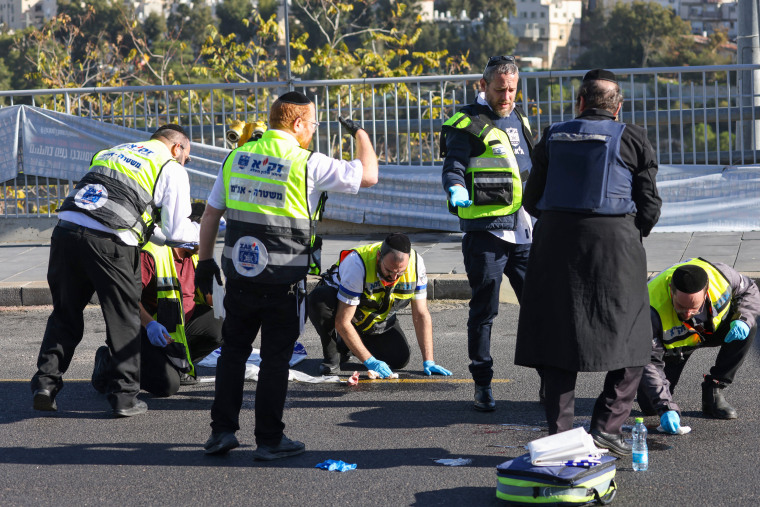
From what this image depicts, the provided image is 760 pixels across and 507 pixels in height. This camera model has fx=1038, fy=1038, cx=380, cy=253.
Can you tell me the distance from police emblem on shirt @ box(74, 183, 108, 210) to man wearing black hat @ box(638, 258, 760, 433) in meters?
2.78

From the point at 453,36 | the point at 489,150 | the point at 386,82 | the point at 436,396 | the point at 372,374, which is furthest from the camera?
the point at 453,36

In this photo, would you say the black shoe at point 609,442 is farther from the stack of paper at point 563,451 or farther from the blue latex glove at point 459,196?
the blue latex glove at point 459,196

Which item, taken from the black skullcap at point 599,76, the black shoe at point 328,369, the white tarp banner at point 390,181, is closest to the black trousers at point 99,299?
the black shoe at point 328,369

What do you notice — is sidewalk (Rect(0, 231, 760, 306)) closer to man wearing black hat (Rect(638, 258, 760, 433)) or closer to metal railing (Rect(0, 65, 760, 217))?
metal railing (Rect(0, 65, 760, 217))

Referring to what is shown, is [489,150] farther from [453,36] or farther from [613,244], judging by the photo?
[453,36]

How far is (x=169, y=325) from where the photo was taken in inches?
234

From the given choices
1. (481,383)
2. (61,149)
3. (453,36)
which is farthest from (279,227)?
(453,36)

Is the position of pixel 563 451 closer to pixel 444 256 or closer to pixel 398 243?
pixel 398 243

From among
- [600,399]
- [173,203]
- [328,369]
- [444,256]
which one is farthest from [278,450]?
[444,256]

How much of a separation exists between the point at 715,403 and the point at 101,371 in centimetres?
326

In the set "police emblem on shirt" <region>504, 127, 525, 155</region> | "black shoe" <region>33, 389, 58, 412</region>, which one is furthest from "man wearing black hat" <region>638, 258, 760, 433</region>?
"black shoe" <region>33, 389, 58, 412</region>

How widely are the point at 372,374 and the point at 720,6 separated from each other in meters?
121

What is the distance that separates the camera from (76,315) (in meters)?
5.43

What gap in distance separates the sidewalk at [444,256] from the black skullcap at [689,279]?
12.3ft
